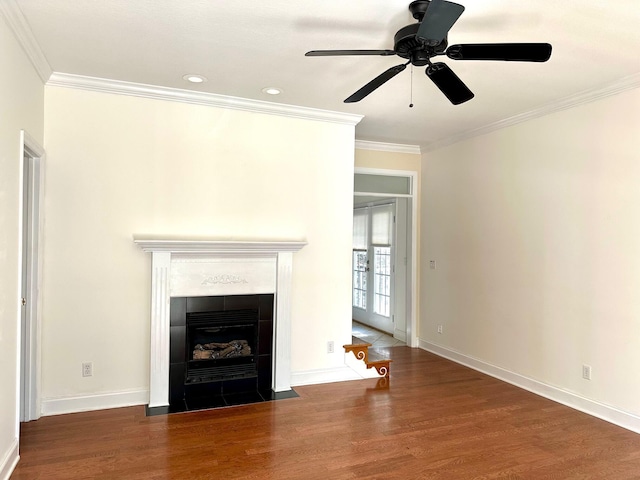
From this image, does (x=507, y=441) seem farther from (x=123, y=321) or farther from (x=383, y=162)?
(x=383, y=162)

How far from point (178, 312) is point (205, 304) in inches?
9.2

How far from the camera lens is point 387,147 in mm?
5703

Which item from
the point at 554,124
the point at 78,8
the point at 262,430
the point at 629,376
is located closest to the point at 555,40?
the point at 554,124

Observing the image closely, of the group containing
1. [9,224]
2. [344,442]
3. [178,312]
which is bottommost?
[344,442]

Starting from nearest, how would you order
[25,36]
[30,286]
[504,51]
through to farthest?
1. [504,51]
2. [25,36]
3. [30,286]

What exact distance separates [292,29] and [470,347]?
3883mm

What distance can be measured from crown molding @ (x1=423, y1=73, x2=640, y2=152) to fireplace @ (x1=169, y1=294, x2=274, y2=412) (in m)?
2.91

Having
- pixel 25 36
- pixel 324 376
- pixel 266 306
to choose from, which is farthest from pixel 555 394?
pixel 25 36

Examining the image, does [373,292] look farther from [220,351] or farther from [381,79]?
[381,79]

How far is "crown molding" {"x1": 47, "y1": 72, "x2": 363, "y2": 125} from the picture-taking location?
11.5ft

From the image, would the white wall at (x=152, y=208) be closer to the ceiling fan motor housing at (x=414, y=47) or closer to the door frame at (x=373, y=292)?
the ceiling fan motor housing at (x=414, y=47)

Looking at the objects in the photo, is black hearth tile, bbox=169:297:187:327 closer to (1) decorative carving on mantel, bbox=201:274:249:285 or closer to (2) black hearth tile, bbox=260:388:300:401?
(1) decorative carving on mantel, bbox=201:274:249:285

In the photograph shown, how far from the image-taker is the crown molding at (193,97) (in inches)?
137

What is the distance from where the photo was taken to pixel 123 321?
144 inches
